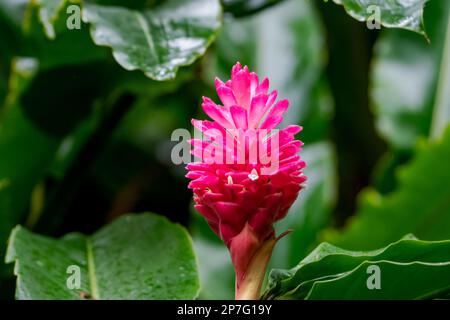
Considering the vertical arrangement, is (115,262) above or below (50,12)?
below

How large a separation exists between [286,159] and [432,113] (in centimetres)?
70

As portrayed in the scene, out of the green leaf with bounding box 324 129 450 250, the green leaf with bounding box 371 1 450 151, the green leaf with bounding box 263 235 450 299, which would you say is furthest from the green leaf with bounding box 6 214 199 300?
the green leaf with bounding box 371 1 450 151

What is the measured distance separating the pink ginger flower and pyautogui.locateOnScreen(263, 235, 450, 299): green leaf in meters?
0.07

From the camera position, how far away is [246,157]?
0.50 metres

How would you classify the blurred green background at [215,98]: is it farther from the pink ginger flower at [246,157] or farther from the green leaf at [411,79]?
the pink ginger flower at [246,157]

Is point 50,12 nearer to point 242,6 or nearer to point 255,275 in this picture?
point 242,6

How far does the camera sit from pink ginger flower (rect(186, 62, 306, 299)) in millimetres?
499

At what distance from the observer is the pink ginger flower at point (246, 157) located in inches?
19.6

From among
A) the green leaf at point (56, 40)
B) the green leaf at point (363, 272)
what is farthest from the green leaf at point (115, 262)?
the green leaf at point (56, 40)

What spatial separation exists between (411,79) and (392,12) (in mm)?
606

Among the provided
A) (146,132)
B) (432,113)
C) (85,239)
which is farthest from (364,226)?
(146,132)

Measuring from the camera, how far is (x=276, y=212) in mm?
520

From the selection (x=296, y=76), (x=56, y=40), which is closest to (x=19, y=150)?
(x=56, y=40)
